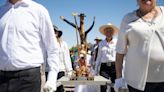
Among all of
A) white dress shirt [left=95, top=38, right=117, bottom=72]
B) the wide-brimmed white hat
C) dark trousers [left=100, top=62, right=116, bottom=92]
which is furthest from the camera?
the wide-brimmed white hat

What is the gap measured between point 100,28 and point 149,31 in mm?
7488

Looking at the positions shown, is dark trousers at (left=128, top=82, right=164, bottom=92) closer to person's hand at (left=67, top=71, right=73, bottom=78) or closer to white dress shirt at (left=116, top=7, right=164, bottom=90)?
white dress shirt at (left=116, top=7, right=164, bottom=90)

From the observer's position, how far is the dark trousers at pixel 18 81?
3.65 metres

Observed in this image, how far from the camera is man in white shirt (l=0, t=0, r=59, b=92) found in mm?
3662

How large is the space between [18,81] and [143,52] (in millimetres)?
1128

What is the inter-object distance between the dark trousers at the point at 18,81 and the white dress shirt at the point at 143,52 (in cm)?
93

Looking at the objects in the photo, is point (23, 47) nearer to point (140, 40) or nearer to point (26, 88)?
point (26, 88)

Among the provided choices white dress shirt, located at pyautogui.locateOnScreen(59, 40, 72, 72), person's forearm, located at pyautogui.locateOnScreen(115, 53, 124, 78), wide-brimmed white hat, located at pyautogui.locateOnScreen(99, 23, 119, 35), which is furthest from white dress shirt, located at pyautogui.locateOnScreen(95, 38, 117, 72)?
person's forearm, located at pyautogui.locateOnScreen(115, 53, 124, 78)

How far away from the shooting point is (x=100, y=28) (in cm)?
1147

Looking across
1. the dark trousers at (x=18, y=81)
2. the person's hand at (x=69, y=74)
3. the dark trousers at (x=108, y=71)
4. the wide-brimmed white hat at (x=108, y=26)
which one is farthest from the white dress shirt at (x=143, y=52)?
the wide-brimmed white hat at (x=108, y=26)

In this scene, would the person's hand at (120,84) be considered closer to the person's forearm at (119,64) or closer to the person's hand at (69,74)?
the person's forearm at (119,64)

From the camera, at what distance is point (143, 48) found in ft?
13.1

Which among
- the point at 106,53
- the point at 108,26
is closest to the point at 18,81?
the point at 106,53

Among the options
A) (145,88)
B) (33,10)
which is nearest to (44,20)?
(33,10)
